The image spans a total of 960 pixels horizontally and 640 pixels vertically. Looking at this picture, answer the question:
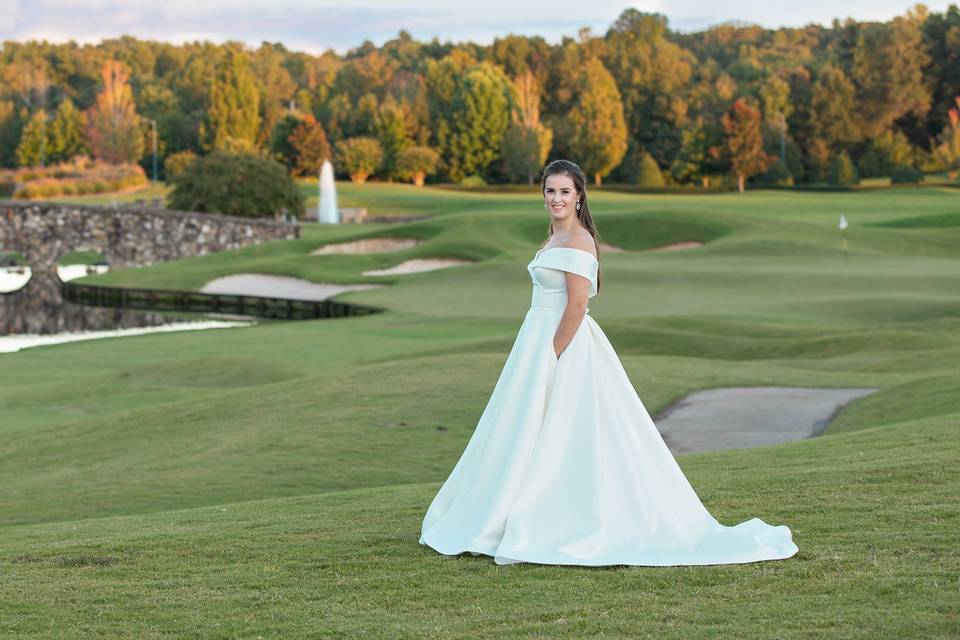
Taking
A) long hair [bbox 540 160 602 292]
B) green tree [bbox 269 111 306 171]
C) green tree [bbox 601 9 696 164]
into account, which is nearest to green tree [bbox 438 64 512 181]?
green tree [bbox 601 9 696 164]

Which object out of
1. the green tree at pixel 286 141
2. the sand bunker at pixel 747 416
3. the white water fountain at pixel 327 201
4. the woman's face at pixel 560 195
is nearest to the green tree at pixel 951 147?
the white water fountain at pixel 327 201

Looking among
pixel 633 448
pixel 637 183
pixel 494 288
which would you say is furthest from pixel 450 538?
pixel 637 183

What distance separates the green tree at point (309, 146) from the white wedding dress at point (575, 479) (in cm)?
9618

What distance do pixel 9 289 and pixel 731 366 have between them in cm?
4994

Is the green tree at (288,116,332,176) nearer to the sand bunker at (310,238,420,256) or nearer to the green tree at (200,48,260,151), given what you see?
the green tree at (200,48,260,151)

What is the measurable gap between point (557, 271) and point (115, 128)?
107909 mm

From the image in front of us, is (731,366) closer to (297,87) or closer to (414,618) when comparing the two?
(414,618)

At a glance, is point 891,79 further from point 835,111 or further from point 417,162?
point 417,162

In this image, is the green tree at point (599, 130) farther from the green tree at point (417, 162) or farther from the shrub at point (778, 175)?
the green tree at point (417, 162)

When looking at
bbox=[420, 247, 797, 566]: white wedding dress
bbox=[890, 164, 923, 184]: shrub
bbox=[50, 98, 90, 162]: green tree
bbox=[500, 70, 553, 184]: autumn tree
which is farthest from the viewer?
bbox=[50, 98, 90, 162]: green tree

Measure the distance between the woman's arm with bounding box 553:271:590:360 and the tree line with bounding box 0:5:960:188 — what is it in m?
83.5

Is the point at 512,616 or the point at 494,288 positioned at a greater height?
the point at 512,616

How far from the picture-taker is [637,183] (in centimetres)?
10444

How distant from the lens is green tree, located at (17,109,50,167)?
Answer: 115 meters
